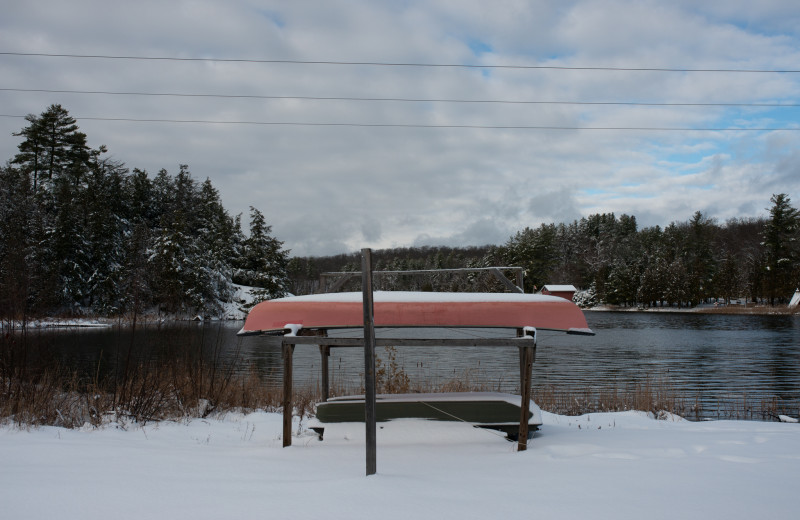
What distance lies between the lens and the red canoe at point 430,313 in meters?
5.30

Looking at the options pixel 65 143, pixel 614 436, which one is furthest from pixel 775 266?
pixel 65 143

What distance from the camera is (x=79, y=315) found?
42.0 meters

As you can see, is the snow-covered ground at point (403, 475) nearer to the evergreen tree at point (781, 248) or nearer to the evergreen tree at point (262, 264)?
the evergreen tree at point (262, 264)

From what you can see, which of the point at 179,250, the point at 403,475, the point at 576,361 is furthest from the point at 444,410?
the point at 179,250

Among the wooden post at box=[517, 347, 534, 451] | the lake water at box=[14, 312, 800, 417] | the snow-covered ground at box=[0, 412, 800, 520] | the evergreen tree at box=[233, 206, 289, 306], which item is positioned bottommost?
the lake water at box=[14, 312, 800, 417]

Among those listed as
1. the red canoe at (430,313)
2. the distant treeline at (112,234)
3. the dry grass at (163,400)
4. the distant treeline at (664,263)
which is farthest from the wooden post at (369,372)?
the distant treeline at (664,263)

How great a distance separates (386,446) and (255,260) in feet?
171

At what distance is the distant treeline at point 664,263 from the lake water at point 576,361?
71.0ft

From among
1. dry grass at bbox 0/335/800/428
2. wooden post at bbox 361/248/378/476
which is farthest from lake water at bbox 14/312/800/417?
wooden post at bbox 361/248/378/476

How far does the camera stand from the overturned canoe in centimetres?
564

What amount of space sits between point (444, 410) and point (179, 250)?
43.4 meters

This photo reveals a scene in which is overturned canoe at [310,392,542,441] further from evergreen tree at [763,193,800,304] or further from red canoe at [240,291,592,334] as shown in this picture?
evergreen tree at [763,193,800,304]

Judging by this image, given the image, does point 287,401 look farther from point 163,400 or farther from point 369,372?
point 163,400

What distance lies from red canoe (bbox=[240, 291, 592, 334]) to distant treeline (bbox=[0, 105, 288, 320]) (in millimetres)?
30762
